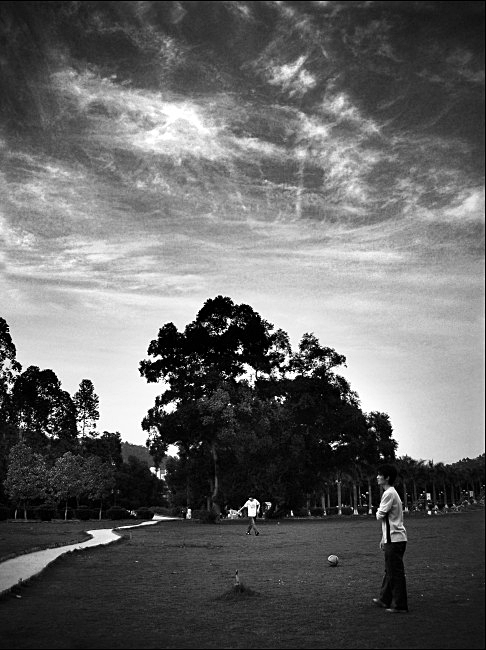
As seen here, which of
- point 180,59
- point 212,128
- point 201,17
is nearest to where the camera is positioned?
point 201,17

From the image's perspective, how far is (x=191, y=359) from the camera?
50062 mm

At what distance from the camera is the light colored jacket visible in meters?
8.92

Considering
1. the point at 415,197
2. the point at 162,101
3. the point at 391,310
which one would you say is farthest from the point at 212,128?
the point at 391,310

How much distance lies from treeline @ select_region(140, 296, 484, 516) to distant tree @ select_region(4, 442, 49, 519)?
11784 mm

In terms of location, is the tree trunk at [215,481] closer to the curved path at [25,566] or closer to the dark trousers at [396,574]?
the curved path at [25,566]

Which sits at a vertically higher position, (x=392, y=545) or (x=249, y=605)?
(x=392, y=545)

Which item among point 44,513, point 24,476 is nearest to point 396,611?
point 24,476

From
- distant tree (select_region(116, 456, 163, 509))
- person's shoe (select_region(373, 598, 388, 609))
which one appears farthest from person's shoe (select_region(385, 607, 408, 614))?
distant tree (select_region(116, 456, 163, 509))

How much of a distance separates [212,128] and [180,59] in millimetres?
2989

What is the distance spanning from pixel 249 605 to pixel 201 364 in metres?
40.3

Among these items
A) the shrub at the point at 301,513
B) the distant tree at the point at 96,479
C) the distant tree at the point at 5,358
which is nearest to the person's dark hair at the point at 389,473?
the distant tree at the point at 5,358

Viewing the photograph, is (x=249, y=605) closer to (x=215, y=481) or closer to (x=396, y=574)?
(x=396, y=574)

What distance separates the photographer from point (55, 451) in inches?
2761

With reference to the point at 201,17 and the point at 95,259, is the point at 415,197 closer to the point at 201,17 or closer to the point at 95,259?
the point at 201,17
